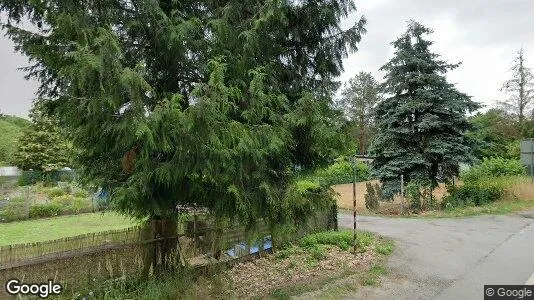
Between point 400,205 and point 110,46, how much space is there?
45.7 ft

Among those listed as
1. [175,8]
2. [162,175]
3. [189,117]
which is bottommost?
[162,175]

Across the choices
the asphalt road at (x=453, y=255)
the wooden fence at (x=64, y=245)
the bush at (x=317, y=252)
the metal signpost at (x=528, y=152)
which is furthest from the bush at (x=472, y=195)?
the wooden fence at (x=64, y=245)

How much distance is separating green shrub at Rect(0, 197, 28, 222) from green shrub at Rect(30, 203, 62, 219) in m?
0.34

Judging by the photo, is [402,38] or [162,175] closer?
[162,175]

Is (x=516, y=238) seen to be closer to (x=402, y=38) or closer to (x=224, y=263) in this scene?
(x=224, y=263)

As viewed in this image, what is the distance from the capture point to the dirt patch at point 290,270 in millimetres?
6457

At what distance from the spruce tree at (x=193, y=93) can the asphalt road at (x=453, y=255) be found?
7.46ft

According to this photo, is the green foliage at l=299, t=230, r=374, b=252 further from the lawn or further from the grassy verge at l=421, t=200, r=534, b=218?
the lawn

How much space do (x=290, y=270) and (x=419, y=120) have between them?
1194cm

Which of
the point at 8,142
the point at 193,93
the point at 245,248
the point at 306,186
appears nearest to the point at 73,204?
the point at 245,248

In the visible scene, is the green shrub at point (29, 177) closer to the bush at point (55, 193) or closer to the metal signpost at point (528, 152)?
the bush at point (55, 193)

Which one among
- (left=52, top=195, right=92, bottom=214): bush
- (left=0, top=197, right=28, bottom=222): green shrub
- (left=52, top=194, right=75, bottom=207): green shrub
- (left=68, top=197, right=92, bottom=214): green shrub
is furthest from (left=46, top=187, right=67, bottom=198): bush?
(left=0, top=197, right=28, bottom=222): green shrub

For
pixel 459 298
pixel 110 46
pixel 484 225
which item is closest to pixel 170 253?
pixel 110 46

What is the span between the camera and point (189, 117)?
402cm
